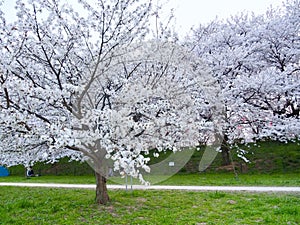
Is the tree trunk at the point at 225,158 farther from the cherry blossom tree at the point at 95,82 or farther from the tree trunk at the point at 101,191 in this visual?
the tree trunk at the point at 101,191

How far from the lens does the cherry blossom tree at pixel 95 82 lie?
4.61 meters

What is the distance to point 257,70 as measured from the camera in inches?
568

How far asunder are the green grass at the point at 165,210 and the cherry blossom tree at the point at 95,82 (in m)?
0.80

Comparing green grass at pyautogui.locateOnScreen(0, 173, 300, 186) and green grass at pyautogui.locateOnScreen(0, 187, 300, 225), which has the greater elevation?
green grass at pyautogui.locateOnScreen(0, 173, 300, 186)

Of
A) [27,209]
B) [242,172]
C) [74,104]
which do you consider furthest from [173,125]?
[242,172]

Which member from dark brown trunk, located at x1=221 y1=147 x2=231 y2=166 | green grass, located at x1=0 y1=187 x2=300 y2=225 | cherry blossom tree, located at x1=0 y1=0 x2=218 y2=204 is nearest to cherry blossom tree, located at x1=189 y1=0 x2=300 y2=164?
dark brown trunk, located at x1=221 y1=147 x2=231 y2=166

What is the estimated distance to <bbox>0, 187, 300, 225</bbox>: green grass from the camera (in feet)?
16.9

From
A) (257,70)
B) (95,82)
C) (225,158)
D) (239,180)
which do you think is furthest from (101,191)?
(257,70)

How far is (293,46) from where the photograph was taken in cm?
1357

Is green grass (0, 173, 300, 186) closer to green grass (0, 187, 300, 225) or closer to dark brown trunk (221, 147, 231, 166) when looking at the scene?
dark brown trunk (221, 147, 231, 166)

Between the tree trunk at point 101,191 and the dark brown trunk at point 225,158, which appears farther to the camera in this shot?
the dark brown trunk at point 225,158

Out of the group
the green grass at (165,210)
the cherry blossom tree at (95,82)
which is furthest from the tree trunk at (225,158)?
the cherry blossom tree at (95,82)

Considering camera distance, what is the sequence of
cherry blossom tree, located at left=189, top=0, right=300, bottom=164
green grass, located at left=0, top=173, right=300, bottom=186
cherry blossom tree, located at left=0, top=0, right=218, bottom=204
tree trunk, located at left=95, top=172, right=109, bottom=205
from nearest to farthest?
cherry blossom tree, located at left=0, top=0, right=218, bottom=204 → tree trunk, located at left=95, top=172, right=109, bottom=205 → green grass, located at left=0, top=173, right=300, bottom=186 → cherry blossom tree, located at left=189, top=0, right=300, bottom=164

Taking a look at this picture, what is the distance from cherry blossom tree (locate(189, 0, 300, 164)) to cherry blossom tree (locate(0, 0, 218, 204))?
5.87 metres
